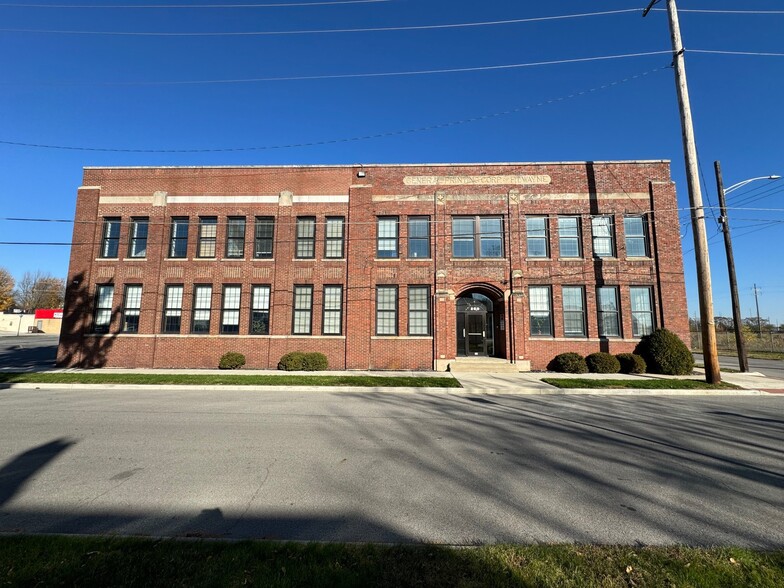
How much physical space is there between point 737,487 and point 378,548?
4.72 metres

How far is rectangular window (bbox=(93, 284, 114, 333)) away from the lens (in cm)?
1986

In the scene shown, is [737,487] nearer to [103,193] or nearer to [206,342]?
[206,342]

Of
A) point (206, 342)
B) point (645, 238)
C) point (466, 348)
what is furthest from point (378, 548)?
point (645, 238)

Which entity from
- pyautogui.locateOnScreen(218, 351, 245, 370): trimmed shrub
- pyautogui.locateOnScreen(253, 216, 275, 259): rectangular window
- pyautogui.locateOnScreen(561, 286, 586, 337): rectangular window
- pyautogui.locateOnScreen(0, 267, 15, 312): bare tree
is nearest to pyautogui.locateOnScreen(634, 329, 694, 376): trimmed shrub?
pyautogui.locateOnScreen(561, 286, 586, 337): rectangular window

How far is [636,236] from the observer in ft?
63.9

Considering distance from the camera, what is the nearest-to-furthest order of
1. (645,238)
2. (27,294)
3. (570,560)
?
(570,560)
(645,238)
(27,294)

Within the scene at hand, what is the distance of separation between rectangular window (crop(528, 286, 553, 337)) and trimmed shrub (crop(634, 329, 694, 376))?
421 cm

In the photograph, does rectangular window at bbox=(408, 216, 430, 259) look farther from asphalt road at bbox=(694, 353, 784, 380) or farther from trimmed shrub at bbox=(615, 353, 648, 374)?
asphalt road at bbox=(694, 353, 784, 380)

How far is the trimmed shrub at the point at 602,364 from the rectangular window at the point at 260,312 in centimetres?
1491

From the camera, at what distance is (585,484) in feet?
16.8

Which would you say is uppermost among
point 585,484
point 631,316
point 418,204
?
point 418,204

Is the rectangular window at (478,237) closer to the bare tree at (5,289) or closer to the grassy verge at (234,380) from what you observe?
the grassy verge at (234,380)

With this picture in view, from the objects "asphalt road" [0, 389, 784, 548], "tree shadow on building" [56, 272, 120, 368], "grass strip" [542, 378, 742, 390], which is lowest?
"asphalt road" [0, 389, 784, 548]

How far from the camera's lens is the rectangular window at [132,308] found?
64.9 feet
